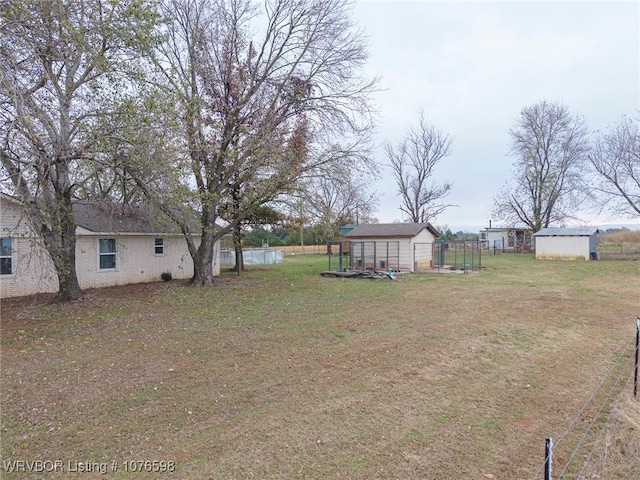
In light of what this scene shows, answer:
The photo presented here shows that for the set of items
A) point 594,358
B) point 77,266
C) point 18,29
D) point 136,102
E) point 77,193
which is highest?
point 18,29

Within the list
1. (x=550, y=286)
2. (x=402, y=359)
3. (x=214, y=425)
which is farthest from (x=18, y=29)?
(x=550, y=286)

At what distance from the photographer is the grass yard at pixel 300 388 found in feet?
10.1

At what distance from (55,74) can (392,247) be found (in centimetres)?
1704

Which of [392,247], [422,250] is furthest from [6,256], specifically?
[422,250]

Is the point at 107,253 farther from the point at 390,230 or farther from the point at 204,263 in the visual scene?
the point at 390,230

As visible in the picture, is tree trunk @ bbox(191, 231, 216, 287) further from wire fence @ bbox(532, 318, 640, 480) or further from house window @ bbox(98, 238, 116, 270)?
wire fence @ bbox(532, 318, 640, 480)

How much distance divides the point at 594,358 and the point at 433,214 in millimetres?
38220

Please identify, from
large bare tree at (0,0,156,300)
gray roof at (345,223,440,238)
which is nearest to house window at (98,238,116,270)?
large bare tree at (0,0,156,300)

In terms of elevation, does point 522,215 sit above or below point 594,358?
above

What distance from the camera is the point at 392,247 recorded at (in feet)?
70.9

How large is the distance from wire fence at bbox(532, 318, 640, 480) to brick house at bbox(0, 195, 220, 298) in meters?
10.5

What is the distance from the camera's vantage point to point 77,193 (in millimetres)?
11914

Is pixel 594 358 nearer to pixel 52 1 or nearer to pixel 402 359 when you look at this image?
pixel 402 359

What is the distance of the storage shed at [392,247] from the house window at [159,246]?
390 inches
